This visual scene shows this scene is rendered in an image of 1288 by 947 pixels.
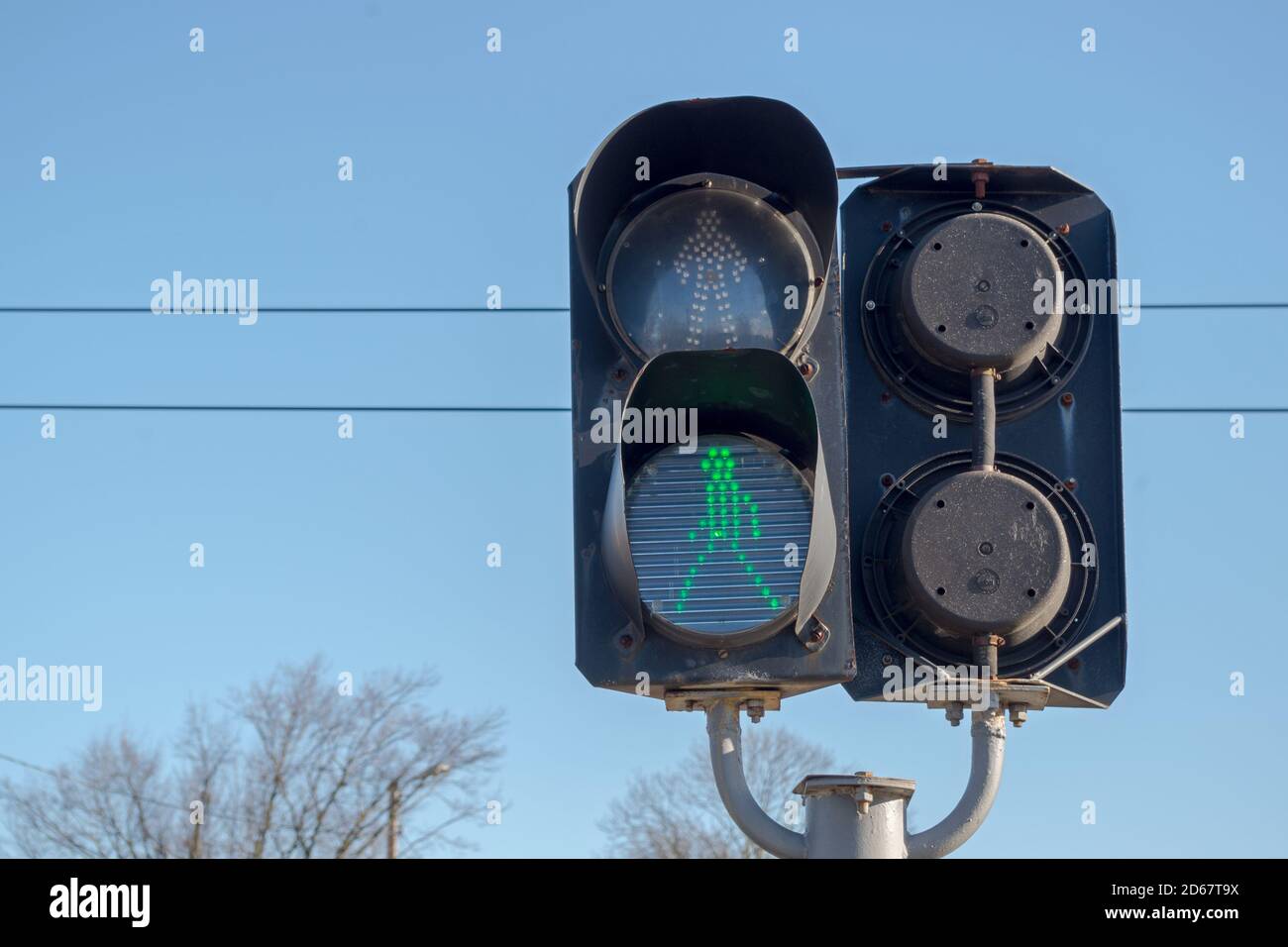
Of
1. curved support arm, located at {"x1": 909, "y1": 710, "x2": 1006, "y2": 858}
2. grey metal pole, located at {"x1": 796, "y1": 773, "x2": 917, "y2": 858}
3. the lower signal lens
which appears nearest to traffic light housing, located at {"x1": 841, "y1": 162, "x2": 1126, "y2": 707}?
curved support arm, located at {"x1": 909, "y1": 710, "x2": 1006, "y2": 858}

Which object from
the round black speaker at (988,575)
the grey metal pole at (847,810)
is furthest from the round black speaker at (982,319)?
the grey metal pole at (847,810)

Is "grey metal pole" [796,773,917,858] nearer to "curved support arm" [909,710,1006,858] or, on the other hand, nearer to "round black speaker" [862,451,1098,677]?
"curved support arm" [909,710,1006,858]

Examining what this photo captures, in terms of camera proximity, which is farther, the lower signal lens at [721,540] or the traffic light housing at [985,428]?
the traffic light housing at [985,428]

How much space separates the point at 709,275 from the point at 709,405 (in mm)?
367

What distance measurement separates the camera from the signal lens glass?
491cm

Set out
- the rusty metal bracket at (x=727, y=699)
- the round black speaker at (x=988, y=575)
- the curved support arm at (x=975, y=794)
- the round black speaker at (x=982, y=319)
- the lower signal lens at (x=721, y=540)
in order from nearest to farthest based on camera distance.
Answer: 1. the lower signal lens at (x=721, y=540)
2. the rusty metal bracket at (x=727, y=699)
3. the curved support arm at (x=975, y=794)
4. the round black speaker at (x=988, y=575)
5. the round black speaker at (x=982, y=319)

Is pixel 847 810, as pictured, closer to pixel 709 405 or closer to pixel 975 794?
pixel 975 794

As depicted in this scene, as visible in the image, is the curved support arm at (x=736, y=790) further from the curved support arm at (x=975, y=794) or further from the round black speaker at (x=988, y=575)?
the round black speaker at (x=988, y=575)

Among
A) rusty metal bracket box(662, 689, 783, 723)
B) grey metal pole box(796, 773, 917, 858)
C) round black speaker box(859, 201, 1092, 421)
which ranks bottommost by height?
grey metal pole box(796, 773, 917, 858)

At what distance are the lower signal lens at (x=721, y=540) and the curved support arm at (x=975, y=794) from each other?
2.36 feet

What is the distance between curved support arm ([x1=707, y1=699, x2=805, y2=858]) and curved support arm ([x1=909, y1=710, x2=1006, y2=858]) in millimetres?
298

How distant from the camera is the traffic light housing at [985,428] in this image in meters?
5.18

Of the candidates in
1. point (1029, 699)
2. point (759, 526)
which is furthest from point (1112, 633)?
point (759, 526)

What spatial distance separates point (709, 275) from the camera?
4977mm
